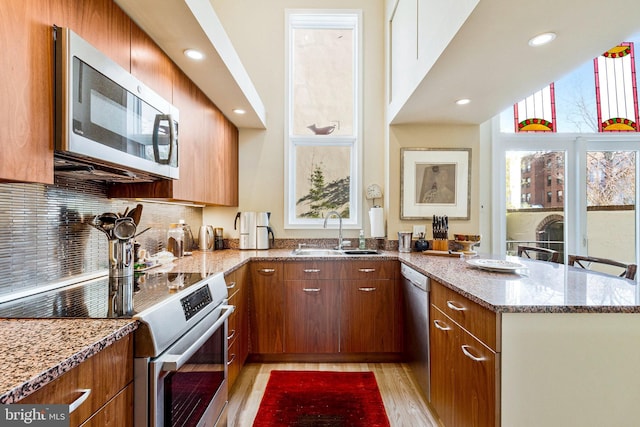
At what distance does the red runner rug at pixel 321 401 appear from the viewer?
1877 mm

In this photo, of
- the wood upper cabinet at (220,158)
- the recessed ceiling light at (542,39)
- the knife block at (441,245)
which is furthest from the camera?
the knife block at (441,245)

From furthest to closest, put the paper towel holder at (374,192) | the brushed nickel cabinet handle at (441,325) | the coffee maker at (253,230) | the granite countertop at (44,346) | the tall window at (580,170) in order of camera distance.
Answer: the tall window at (580,170) → the paper towel holder at (374,192) → the coffee maker at (253,230) → the brushed nickel cabinet handle at (441,325) → the granite countertop at (44,346)

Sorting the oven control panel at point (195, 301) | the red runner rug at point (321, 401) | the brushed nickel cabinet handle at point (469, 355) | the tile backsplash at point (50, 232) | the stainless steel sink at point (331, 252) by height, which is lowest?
the red runner rug at point (321, 401)

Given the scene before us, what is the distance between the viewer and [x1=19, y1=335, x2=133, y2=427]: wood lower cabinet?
703 millimetres

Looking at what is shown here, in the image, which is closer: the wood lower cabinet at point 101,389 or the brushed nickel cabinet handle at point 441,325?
the wood lower cabinet at point 101,389

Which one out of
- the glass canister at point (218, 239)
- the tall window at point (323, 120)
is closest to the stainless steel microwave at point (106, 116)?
the glass canister at point (218, 239)

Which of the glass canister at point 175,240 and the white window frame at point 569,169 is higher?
the white window frame at point 569,169

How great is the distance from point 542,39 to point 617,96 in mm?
2729

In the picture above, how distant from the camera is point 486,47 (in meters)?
1.68

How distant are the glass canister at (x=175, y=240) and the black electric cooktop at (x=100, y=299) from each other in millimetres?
840

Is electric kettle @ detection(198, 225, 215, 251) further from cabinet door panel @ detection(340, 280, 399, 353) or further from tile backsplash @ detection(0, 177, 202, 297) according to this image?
cabinet door panel @ detection(340, 280, 399, 353)

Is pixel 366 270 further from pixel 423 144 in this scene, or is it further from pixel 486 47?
pixel 486 47

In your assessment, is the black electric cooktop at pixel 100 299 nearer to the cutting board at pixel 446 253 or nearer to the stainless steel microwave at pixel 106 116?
the stainless steel microwave at pixel 106 116

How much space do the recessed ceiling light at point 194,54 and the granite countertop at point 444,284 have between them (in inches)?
48.2
